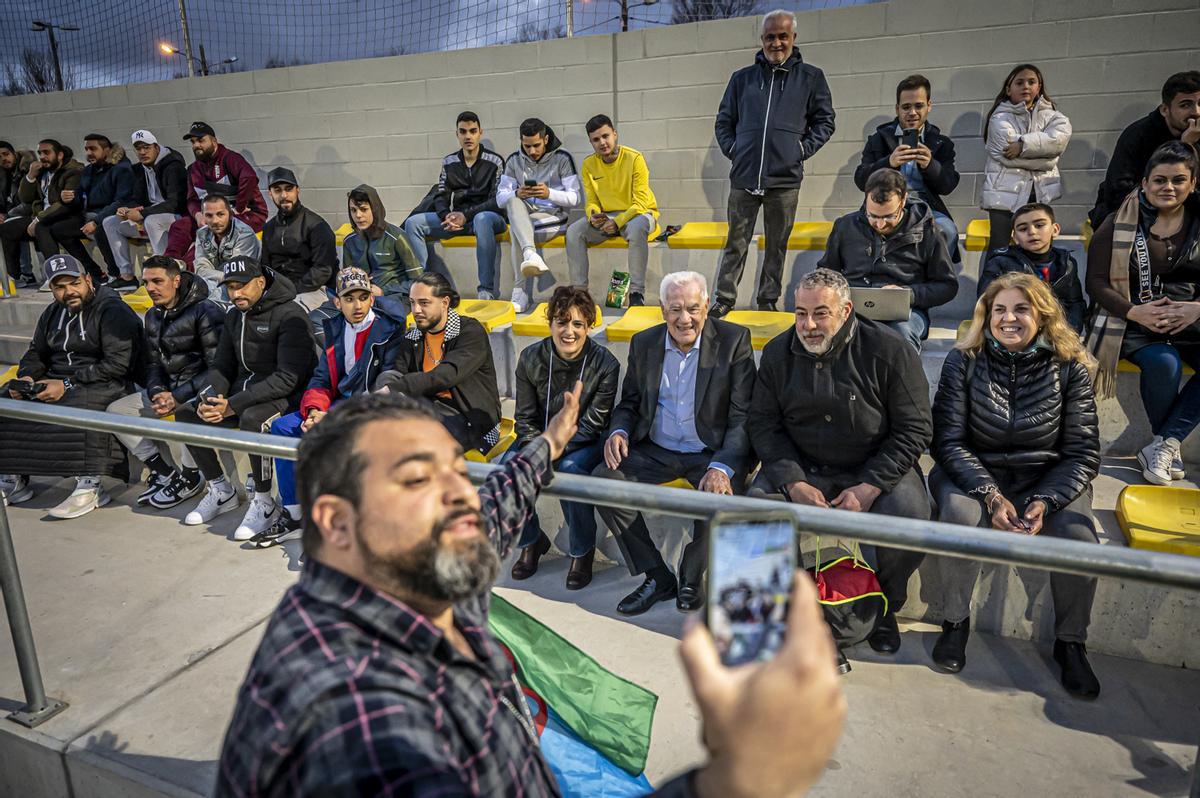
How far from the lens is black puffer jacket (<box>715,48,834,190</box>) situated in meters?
4.46

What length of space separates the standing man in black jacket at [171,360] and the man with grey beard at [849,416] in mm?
3191

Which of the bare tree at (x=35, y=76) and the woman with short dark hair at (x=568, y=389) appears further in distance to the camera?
the bare tree at (x=35, y=76)

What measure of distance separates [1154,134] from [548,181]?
3587 mm

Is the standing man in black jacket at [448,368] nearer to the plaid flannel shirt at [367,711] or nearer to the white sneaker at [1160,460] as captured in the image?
the plaid flannel shirt at [367,711]

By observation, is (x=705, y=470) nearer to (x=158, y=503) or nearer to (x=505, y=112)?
(x=158, y=503)

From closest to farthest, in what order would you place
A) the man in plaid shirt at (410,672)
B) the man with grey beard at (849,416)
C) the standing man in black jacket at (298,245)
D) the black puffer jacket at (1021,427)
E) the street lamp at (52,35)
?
the man in plaid shirt at (410,672), the black puffer jacket at (1021,427), the man with grey beard at (849,416), the standing man in black jacket at (298,245), the street lamp at (52,35)

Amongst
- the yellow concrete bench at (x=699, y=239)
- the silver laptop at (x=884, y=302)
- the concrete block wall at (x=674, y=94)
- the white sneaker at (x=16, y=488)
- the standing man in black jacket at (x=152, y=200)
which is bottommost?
the white sneaker at (x=16, y=488)

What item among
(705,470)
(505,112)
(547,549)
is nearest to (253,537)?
(547,549)

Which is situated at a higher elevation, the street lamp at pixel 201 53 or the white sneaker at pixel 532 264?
the street lamp at pixel 201 53

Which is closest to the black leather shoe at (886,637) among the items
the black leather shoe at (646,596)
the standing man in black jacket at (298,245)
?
the black leather shoe at (646,596)

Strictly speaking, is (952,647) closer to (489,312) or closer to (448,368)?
(448,368)

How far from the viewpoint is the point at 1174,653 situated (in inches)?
102

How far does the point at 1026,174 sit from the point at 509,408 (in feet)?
10.6

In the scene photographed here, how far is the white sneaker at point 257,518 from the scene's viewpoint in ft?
12.5
